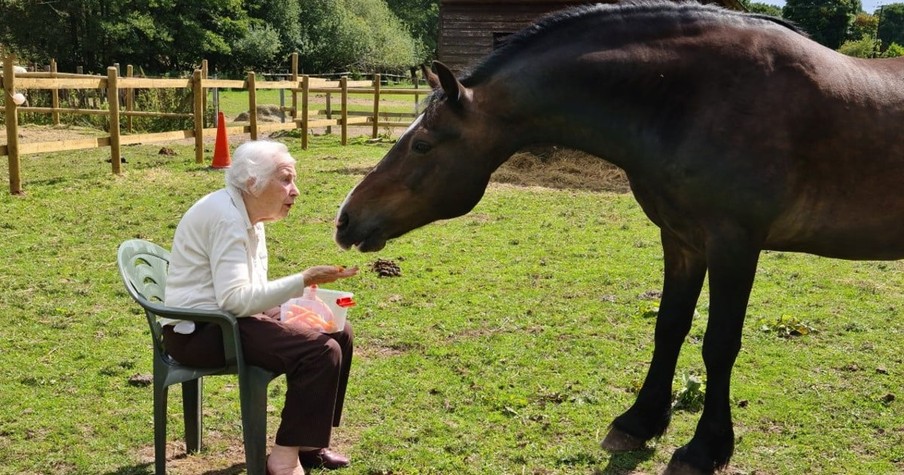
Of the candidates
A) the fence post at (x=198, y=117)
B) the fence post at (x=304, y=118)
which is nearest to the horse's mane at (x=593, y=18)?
the fence post at (x=198, y=117)

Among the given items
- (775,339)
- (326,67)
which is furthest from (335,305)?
(326,67)

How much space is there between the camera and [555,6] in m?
13.7

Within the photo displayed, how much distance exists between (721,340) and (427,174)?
4.47ft

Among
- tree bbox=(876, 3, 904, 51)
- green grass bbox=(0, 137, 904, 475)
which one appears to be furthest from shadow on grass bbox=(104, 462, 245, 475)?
tree bbox=(876, 3, 904, 51)

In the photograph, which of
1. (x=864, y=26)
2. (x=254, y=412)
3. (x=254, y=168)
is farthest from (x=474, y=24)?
(x=864, y=26)

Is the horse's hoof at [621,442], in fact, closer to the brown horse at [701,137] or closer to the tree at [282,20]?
the brown horse at [701,137]

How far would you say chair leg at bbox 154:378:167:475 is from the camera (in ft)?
9.27

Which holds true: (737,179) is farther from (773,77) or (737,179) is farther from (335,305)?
(335,305)

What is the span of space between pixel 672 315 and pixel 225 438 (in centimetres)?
211

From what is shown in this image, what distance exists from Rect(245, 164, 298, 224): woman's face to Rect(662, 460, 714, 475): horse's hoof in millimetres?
1849

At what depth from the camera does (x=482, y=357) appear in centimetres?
443

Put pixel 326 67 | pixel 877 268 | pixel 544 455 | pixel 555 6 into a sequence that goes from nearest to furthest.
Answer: pixel 544 455, pixel 877 268, pixel 555 6, pixel 326 67

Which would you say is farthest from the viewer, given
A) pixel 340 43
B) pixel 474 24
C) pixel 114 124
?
pixel 340 43

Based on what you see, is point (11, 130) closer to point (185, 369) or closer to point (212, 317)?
point (185, 369)
